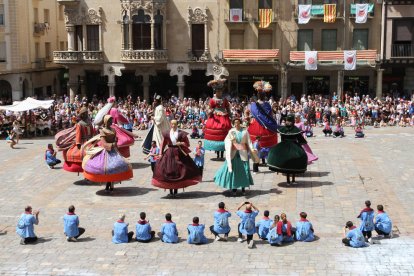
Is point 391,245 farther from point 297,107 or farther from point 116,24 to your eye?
point 116,24

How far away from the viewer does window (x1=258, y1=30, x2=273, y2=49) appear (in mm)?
42812

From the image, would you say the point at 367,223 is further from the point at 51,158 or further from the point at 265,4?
the point at 265,4

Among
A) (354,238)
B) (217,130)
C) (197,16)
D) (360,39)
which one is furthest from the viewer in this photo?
(197,16)

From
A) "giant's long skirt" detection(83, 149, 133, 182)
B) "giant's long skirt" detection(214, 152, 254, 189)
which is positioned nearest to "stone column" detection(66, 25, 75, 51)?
"giant's long skirt" detection(83, 149, 133, 182)

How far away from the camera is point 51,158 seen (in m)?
24.2

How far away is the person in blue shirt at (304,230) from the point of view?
15.3 meters

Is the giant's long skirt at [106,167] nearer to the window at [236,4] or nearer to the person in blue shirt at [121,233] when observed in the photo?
the person in blue shirt at [121,233]

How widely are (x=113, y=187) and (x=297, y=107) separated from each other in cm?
1818

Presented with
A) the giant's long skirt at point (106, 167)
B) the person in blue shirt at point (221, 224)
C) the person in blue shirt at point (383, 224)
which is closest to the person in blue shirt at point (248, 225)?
the person in blue shirt at point (221, 224)

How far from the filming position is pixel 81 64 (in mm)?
44531

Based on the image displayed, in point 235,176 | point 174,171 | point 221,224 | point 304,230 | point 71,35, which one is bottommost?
point 304,230

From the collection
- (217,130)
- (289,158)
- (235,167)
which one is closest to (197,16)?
(217,130)

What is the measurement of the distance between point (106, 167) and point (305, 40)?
25945 mm

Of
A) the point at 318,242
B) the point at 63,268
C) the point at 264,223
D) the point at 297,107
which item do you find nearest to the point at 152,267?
the point at 63,268
